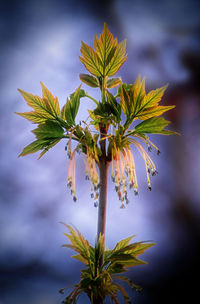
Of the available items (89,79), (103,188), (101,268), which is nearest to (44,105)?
(89,79)

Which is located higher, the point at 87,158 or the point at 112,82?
the point at 112,82

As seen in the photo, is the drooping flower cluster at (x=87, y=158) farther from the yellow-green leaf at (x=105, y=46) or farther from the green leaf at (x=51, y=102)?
the yellow-green leaf at (x=105, y=46)

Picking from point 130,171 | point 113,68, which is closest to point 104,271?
point 130,171

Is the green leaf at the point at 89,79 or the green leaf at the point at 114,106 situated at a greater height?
the green leaf at the point at 89,79

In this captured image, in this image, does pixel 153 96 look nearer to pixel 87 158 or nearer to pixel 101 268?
pixel 87 158

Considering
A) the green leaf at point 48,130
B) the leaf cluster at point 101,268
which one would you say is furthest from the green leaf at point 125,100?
the leaf cluster at point 101,268

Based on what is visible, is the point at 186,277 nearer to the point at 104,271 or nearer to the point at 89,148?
the point at 104,271
